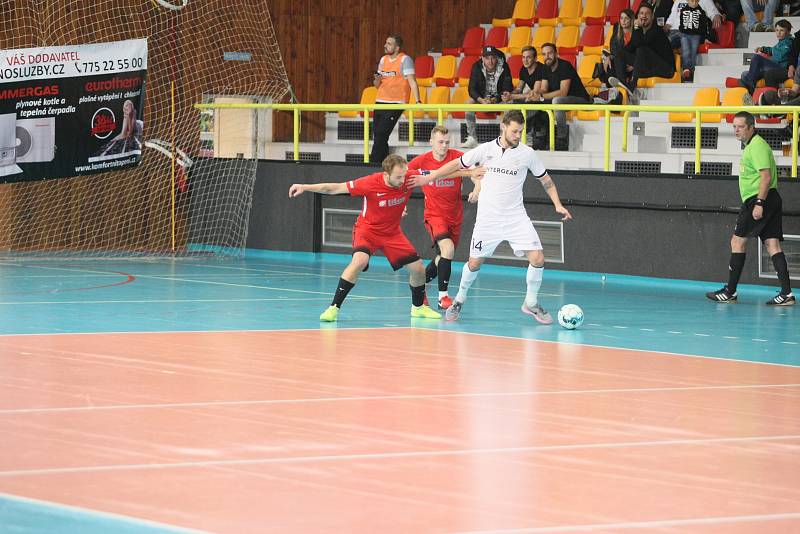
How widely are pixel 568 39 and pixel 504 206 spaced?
11.8 meters

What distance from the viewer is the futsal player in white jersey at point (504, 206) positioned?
569 inches

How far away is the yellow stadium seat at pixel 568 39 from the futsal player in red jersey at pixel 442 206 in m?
9.81

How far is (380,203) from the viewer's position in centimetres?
1459

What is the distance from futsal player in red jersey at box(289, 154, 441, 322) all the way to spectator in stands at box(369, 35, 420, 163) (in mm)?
8113

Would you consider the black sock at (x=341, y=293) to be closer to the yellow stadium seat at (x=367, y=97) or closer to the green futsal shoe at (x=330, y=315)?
the green futsal shoe at (x=330, y=315)


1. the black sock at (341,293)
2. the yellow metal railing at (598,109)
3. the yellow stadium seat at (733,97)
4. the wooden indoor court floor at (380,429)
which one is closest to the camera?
the wooden indoor court floor at (380,429)

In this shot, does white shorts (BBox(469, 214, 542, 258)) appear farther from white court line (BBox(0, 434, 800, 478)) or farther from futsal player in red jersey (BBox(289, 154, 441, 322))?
white court line (BBox(0, 434, 800, 478))

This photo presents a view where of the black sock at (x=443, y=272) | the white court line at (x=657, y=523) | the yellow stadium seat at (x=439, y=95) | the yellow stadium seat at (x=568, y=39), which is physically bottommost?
the white court line at (x=657, y=523)

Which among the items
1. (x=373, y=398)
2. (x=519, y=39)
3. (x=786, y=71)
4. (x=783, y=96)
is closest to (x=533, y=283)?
(x=373, y=398)

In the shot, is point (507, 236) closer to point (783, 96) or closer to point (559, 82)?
point (783, 96)

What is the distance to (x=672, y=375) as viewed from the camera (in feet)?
36.2

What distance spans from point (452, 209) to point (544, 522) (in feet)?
33.3

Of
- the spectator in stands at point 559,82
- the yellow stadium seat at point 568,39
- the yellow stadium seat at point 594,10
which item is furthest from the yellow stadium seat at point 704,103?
the yellow stadium seat at point 594,10

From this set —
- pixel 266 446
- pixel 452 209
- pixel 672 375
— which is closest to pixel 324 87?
pixel 452 209
